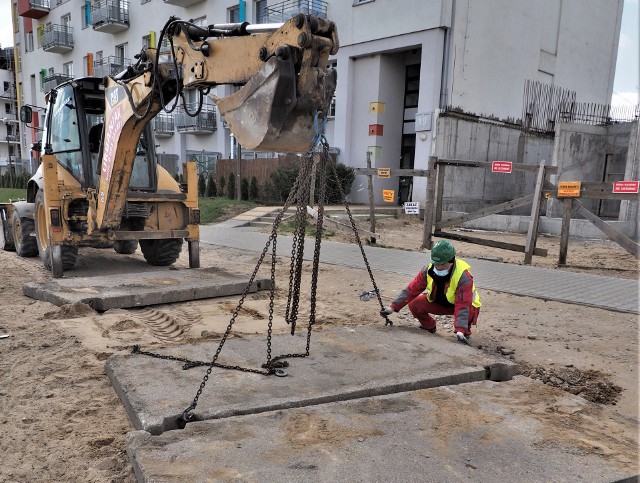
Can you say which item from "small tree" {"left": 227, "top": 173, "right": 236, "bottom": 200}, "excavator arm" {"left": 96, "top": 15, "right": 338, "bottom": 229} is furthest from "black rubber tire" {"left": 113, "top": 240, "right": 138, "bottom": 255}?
"small tree" {"left": 227, "top": 173, "right": 236, "bottom": 200}

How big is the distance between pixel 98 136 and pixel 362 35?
15844 millimetres

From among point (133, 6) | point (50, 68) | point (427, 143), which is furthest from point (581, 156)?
point (50, 68)

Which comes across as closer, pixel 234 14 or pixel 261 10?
pixel 261 10

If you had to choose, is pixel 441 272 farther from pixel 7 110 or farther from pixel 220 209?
pixel 7 110

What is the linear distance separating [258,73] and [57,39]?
3884 centimetres

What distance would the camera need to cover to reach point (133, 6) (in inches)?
1208

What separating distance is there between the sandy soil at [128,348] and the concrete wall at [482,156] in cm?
1108

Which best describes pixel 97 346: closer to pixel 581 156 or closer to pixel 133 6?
pixel 581 156

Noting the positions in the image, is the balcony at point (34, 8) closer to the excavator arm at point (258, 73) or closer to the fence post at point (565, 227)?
the excavator arm at point (258, 73)

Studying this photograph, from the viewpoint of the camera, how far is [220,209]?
730 inches

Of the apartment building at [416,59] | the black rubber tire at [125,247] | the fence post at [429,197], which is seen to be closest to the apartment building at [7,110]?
the apartment building at [416,59]

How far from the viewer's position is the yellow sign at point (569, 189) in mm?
8914

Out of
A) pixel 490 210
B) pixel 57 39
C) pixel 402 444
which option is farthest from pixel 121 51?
pixel 402 444

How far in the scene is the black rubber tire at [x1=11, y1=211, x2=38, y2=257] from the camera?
9297mm
